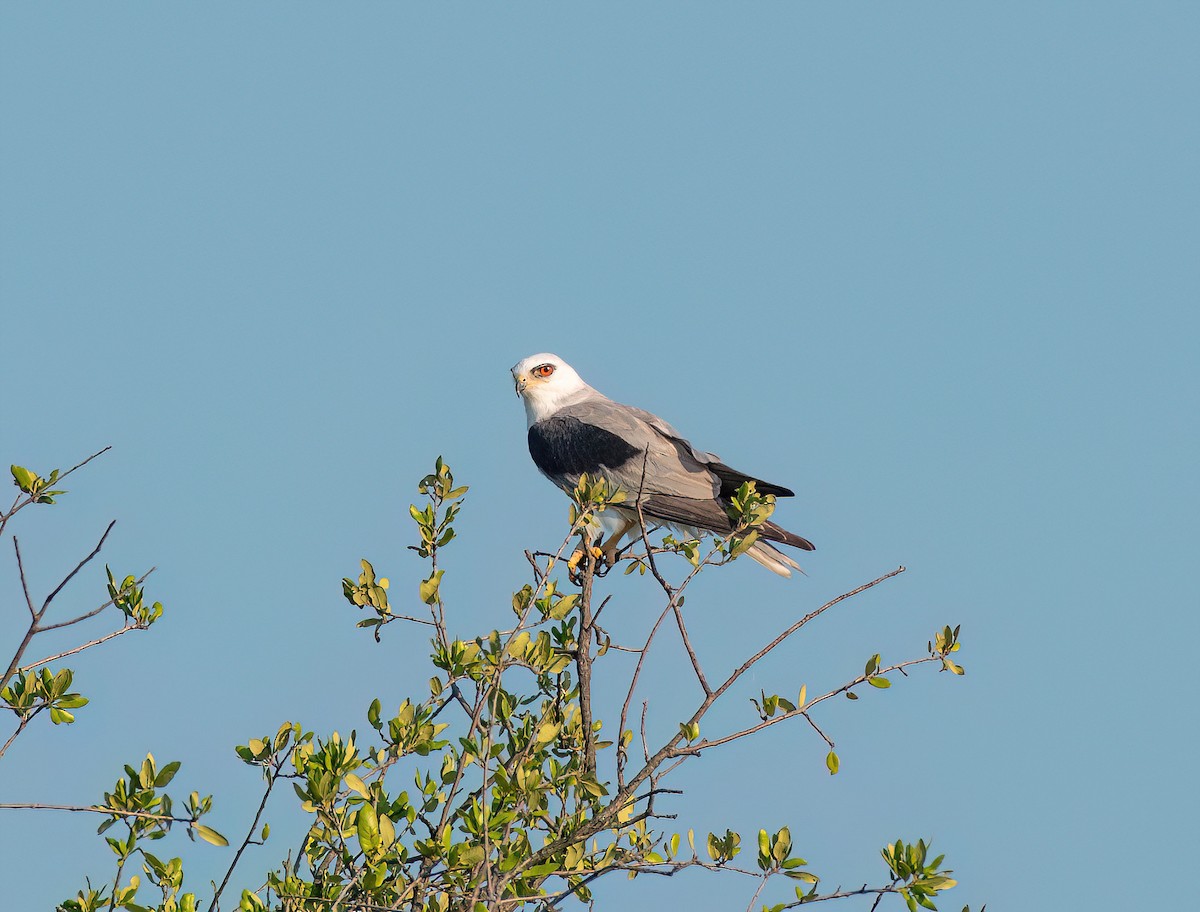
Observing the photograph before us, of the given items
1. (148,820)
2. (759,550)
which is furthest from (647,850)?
(759,550)

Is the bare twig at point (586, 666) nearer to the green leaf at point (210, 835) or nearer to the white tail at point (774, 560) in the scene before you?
the green leaf at point (210, 835)

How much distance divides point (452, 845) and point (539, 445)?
499 centimetres

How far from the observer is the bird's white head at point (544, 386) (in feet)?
31.9

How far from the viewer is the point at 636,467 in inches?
335

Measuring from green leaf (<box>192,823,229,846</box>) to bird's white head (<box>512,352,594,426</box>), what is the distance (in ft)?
17.9

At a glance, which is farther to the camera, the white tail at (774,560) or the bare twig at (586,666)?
the white tail at (774,560)

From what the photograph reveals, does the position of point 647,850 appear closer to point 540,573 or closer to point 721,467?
point 540,573

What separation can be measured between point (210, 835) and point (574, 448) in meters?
4.78

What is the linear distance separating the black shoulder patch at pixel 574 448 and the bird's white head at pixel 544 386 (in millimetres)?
335

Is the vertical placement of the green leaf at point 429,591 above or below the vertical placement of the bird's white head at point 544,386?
below

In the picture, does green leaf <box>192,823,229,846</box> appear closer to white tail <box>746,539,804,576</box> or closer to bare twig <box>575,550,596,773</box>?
bare twig <box>575,550,596,773</box>

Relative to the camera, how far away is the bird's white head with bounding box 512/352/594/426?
31.9 ft

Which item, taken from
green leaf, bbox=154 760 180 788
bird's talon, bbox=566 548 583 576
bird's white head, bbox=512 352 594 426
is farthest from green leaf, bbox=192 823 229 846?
bird's white head, bbox=512 352 594 426

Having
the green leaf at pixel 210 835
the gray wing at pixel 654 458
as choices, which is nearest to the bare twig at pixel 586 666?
the green leaf at pixel 210 835
